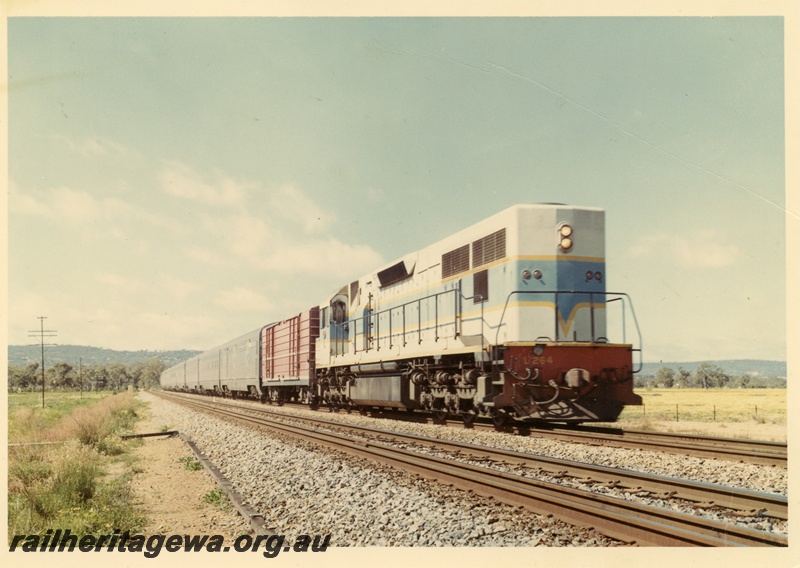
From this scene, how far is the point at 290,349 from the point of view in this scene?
2580 centimetres

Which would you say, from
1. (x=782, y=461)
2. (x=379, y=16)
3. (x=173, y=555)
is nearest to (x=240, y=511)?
(x=173, y=555)

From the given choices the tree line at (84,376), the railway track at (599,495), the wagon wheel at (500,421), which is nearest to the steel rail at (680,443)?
the wagon wheel at (500,421)

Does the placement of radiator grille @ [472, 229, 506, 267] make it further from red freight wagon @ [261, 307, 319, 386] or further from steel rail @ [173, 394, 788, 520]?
red freight wagon @ [261, 307, 319, 386]

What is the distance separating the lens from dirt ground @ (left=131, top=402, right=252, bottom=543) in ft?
22.4

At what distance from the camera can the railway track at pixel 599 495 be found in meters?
4.98

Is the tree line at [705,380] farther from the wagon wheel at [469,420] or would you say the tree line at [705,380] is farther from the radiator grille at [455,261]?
the radiator grille at [455,261]

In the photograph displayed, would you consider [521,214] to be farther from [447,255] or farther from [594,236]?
[447,255]

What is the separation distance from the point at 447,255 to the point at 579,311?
346 cm

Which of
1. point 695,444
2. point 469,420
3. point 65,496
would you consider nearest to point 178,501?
point 65,496

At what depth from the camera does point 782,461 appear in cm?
859

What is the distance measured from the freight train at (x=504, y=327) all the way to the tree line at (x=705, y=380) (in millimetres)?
45516

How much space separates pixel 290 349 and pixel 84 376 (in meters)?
80.0

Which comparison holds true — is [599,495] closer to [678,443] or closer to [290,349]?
[678,443]

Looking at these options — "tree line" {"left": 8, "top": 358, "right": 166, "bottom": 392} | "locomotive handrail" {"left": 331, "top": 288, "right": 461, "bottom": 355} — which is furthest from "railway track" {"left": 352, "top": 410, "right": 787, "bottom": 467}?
"tree line" {"left": 8, "top": 358, "right": 166, "bottom": 392}
